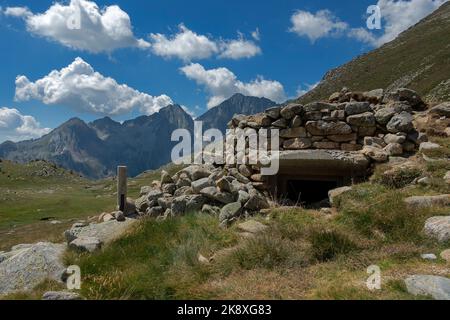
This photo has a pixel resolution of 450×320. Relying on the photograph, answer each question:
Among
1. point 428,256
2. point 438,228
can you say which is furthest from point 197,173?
point 428,256

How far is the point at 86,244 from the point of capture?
8422 millimetres

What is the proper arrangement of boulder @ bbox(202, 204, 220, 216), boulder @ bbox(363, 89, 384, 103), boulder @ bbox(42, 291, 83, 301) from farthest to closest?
1. boulder @ bbox(363, 89, 384, 103)
2. boulder @ bbox(202, 204, 220, 216)
3. boulder @ bbox(42, 291, 83, 301)

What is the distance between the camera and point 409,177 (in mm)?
9594

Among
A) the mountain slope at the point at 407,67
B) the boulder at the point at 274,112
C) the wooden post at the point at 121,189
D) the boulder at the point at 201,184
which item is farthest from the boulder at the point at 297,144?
the mountain slope at the point at 407,67

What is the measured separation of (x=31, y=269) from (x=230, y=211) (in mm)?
4295

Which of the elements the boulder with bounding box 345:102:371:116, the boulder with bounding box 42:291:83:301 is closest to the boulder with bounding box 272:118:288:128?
the boulder with bounding box 345:102:371:116

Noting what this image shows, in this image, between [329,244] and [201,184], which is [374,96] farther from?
[329,244]

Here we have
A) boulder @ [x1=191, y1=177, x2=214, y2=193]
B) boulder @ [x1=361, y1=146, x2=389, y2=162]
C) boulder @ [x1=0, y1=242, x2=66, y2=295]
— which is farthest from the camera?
boulder @ [x1=191, y1=177, x2=214, y2=193]

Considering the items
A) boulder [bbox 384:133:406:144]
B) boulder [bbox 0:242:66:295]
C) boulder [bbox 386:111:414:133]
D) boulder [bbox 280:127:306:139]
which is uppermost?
boulder [bbox 386:111:414:133]

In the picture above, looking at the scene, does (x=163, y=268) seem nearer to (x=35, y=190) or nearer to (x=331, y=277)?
(x=331, y=277)

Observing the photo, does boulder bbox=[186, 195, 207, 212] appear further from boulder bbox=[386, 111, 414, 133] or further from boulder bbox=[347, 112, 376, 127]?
boulder bbox=[386, 111, 414, 133]

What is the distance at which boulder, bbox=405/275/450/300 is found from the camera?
480 cm

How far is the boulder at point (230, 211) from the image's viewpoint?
924 centimetres

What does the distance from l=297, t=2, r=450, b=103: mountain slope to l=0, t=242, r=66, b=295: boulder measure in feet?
200
